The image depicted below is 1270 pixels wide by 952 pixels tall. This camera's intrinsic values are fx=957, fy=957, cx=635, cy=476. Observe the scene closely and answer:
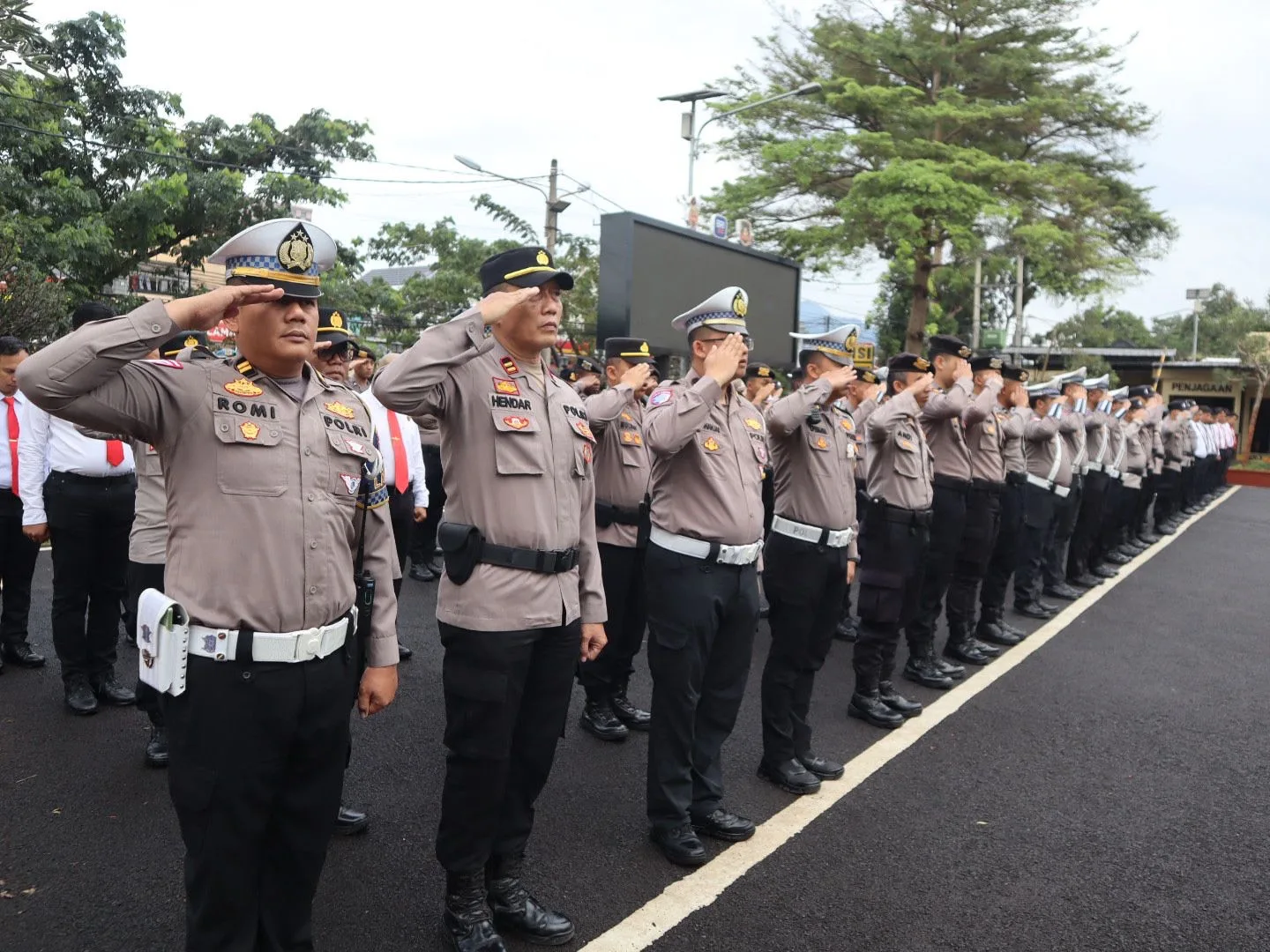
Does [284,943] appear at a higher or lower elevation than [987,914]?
higher

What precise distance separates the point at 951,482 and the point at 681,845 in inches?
133

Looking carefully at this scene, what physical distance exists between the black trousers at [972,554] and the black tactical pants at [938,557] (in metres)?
0.28

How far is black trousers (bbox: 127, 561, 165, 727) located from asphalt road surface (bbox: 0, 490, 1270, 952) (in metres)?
0.20

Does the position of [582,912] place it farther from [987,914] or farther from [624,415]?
[624,415]

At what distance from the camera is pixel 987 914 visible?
3.12 meters

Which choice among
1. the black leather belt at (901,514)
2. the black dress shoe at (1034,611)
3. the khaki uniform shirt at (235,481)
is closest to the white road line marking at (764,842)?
the black leather belt at (901,514)

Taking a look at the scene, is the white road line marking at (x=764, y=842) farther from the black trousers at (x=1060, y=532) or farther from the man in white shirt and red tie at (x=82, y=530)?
the man in white shirt and red tie at (x=82, y=530)

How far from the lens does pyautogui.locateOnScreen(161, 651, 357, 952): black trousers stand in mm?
2184

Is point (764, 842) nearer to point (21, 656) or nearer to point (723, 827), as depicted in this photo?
A: point (723, 827)

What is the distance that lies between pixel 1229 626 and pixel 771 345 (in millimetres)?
8347

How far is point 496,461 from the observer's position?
2.81m

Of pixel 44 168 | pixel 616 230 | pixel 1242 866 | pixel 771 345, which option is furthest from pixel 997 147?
pixel 1242 866

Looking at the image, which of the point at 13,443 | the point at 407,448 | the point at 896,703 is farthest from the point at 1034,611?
the point at 13,443

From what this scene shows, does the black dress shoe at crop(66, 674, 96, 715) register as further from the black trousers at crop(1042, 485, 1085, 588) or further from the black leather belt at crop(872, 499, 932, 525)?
the black trousers at crop(1042, 485, 1085, 588)
